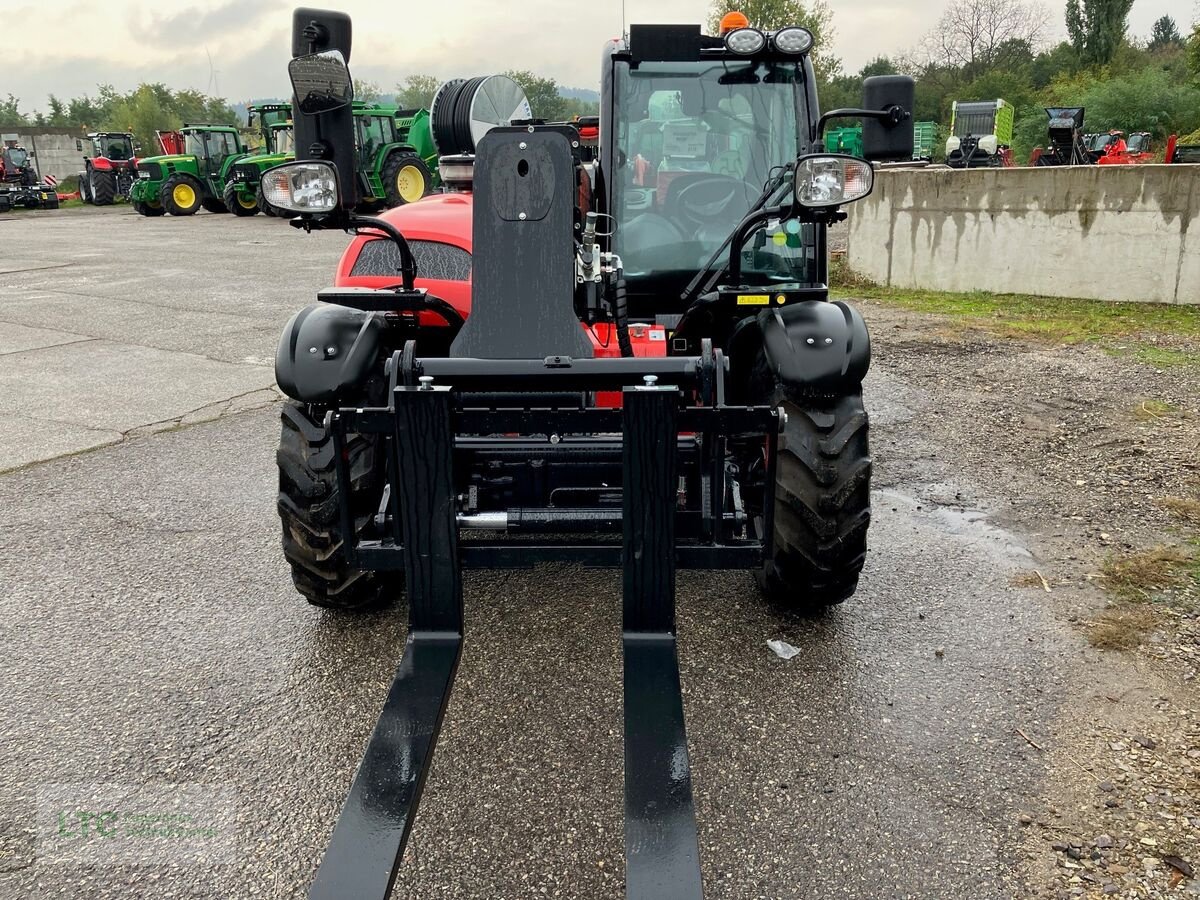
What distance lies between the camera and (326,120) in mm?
2848

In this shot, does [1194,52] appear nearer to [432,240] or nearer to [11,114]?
[432,240]

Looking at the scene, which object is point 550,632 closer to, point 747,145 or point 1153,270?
point 747,145

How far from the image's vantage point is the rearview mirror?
2684 millimetres

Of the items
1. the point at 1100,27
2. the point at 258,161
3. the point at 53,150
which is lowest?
the point at 258,161

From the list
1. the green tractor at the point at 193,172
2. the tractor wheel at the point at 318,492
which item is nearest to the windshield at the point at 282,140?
the green tractor at the point at 193,172

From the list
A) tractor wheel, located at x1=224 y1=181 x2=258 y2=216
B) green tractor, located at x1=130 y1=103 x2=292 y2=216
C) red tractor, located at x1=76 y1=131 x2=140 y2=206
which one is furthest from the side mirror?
red tractor, located at x1=76 y1=131 x2=140 y2=206

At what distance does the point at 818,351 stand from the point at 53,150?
172ft

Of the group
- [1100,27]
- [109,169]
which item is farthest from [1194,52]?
[109,169]

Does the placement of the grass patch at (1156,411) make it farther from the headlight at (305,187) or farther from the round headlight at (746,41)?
the headlight at (305,187)

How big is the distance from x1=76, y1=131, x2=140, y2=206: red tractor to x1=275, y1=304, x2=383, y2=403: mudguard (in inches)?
1441

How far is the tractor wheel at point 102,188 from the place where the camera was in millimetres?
34562

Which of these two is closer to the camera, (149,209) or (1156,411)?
(1156,411)

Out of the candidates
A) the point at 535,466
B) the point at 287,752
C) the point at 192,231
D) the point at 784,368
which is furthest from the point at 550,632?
the point at 192,231

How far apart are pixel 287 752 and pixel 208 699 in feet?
1.58
